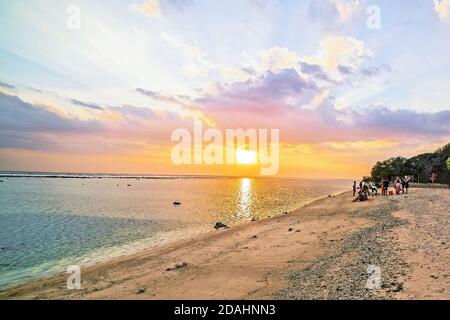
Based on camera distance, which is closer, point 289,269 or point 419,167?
point 289,269

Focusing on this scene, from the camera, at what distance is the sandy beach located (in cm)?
1253

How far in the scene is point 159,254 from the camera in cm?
2488

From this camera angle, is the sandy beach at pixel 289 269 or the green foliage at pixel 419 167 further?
the green foliage at pixel 419 167

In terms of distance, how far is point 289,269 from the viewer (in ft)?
54.7

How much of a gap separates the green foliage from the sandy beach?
7192 cm

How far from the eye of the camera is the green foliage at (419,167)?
8550 centimetres

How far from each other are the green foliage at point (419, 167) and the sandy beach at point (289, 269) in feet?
236

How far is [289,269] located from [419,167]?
94612 mm

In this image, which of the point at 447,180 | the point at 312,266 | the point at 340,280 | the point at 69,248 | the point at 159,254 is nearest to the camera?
the point at 340,280

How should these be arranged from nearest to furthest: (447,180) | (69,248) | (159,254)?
(159,254) → (69,248) → (447,180)
